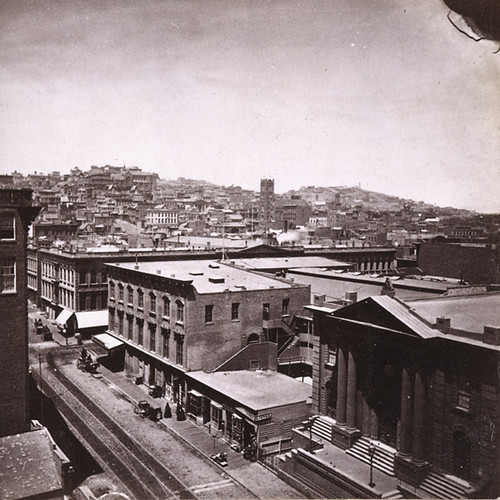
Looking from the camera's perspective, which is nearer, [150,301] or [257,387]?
[257,387]

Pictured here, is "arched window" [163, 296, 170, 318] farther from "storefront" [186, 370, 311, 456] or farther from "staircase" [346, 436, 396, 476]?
"staircase" [346, 436, 396, 476]

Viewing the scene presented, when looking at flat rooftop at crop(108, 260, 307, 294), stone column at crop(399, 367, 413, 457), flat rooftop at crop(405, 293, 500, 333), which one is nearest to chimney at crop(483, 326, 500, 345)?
flat rooftop at crop(405, 293, 500, 333)

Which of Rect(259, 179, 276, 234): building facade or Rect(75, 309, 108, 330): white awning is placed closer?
Rect(75, 309, 108, 330): white awning

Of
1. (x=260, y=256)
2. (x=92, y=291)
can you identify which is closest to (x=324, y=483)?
(x=92, y=291)

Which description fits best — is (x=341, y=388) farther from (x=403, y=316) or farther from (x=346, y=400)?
(x=403, y=316)

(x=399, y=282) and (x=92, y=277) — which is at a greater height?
(x=399, y=282)

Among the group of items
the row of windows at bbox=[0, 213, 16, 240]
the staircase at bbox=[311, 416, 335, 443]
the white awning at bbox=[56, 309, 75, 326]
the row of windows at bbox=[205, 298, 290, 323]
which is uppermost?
the row of windows at bbox=[0, 213, 16, 240]

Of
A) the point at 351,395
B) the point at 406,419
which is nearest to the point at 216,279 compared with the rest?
the point at 351,395

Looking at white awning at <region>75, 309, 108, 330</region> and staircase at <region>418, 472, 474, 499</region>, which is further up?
staircase at <region>418, 472, 474, 499</region>
